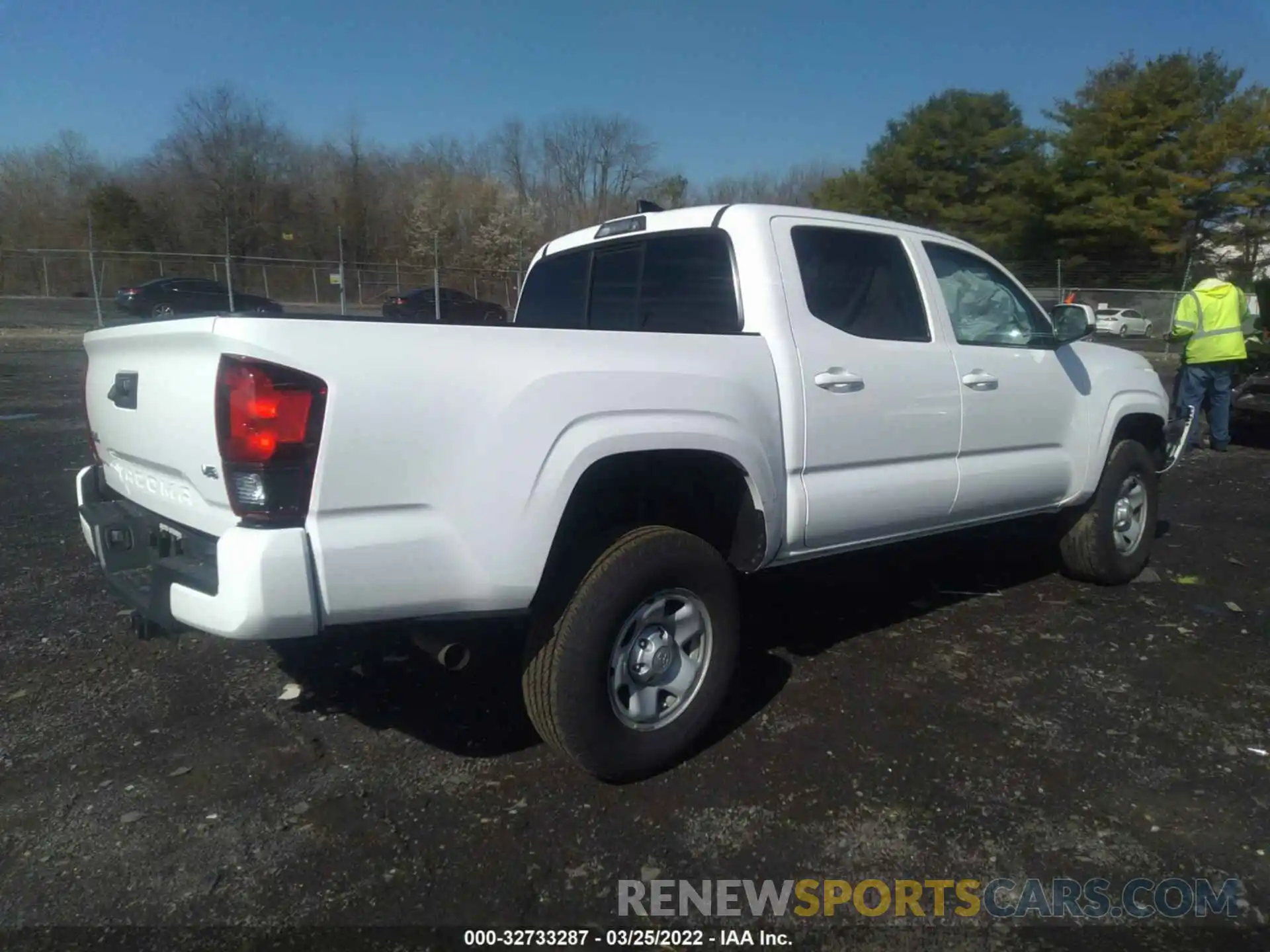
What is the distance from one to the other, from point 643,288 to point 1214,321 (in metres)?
7.94

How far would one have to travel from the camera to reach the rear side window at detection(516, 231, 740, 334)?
11.8 ft

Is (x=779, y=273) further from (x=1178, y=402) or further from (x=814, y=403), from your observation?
(x=1178, y=402)

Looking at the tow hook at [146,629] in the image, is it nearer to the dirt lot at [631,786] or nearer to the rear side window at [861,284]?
the dirt lot at [631,786]

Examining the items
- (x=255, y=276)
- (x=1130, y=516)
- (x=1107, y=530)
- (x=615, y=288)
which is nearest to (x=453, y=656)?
(x=615, y=288)

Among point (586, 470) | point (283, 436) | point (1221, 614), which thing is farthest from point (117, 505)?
point (1221, 614)

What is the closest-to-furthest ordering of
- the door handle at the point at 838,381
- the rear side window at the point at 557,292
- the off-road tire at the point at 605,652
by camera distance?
1. the off-road tire at the point at 605,652
2. the door handle at the point at 838,381
3. the rear side window at the point at 557,292

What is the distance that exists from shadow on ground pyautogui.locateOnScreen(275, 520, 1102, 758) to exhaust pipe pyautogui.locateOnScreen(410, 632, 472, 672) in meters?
0.03

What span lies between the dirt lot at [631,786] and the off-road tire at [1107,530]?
1.05 ft

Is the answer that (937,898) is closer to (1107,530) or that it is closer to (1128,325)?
(1107,530)

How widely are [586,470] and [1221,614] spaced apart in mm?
3870

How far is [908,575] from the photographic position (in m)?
5.51

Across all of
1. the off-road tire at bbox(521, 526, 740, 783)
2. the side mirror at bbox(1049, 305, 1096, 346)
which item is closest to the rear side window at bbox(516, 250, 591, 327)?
the off-road tire at bbox(521, 526, 740, 783)

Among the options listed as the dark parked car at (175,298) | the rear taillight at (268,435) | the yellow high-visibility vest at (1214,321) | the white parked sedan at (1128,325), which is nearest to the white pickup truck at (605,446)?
the rear taillight at (268,435)

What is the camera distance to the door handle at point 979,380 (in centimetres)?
408
